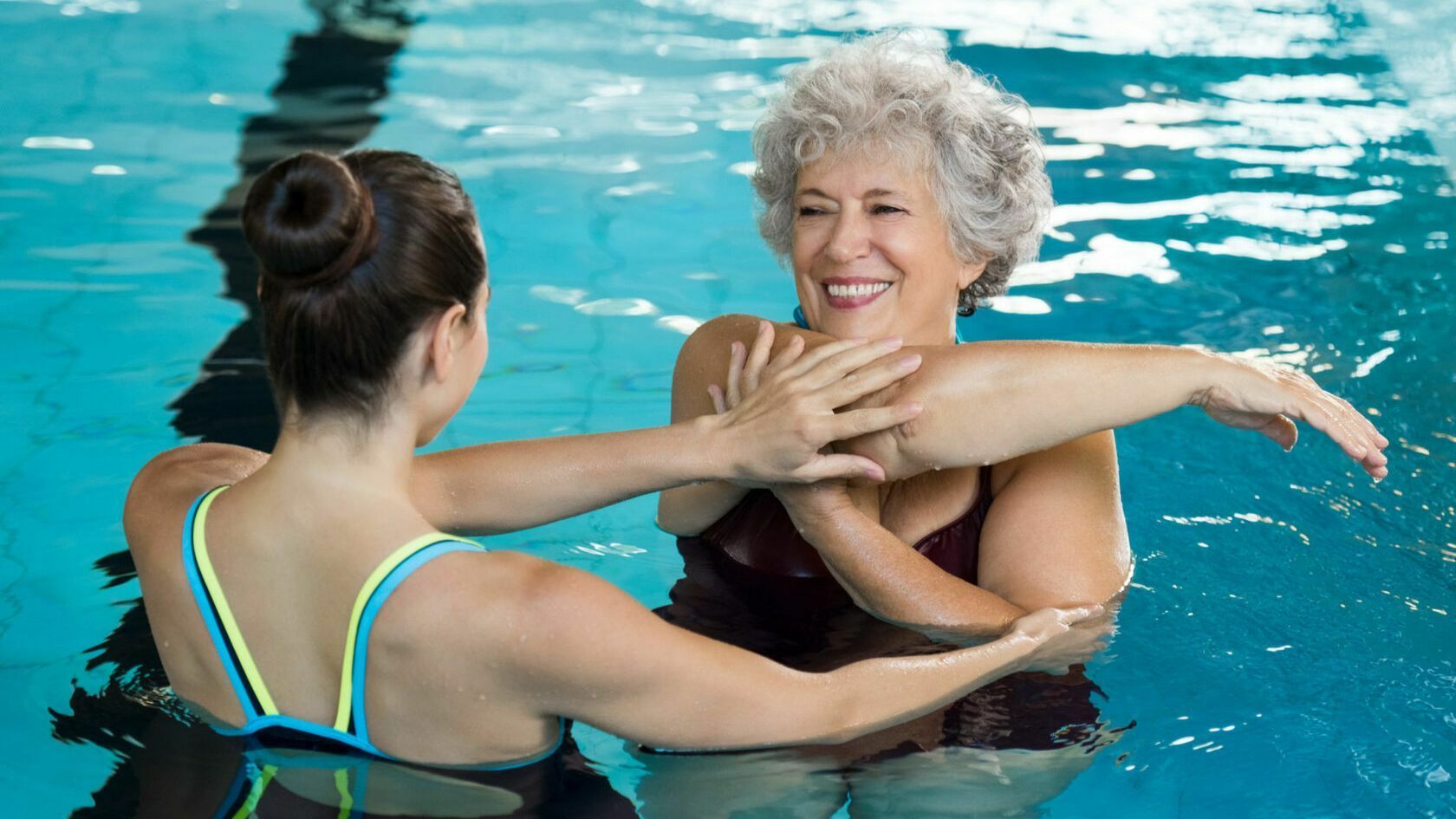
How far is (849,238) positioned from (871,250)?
62 mm

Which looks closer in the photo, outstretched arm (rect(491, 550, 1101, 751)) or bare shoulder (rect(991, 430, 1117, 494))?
outstretched arm (rect(491, 550, 1101, 751))

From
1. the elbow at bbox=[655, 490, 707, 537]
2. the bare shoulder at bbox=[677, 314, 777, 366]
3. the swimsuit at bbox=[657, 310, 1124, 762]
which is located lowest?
the swimsuit at bbox=[657, 310, 1124, 762]

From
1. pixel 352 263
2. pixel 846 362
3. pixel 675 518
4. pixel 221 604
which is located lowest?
pixel 675 518

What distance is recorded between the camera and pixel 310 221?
6.32ft

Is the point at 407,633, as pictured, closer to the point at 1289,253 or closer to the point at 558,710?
the point at 558,710

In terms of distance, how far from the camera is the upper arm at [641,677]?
2090mm

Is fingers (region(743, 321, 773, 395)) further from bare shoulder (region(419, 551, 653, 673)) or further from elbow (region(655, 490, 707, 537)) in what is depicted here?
bare shoulder (region(419, 551, 653, 673))

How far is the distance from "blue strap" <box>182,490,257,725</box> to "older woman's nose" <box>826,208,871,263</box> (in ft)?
4.73

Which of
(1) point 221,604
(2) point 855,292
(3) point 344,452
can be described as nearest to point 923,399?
(2) point 855,292

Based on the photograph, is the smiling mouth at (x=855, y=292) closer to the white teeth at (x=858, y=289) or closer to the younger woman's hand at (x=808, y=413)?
the white teeth at (x=858, y=289)

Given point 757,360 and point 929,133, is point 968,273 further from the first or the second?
point 757,360

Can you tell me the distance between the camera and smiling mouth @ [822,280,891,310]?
3283 mm

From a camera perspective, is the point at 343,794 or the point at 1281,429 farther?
the point at 1281,429

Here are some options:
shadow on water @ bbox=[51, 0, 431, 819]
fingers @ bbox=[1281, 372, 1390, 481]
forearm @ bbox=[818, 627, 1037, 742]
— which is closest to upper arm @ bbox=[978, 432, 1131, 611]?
forearm @ bbox=[818, 627, 1037, 742]
